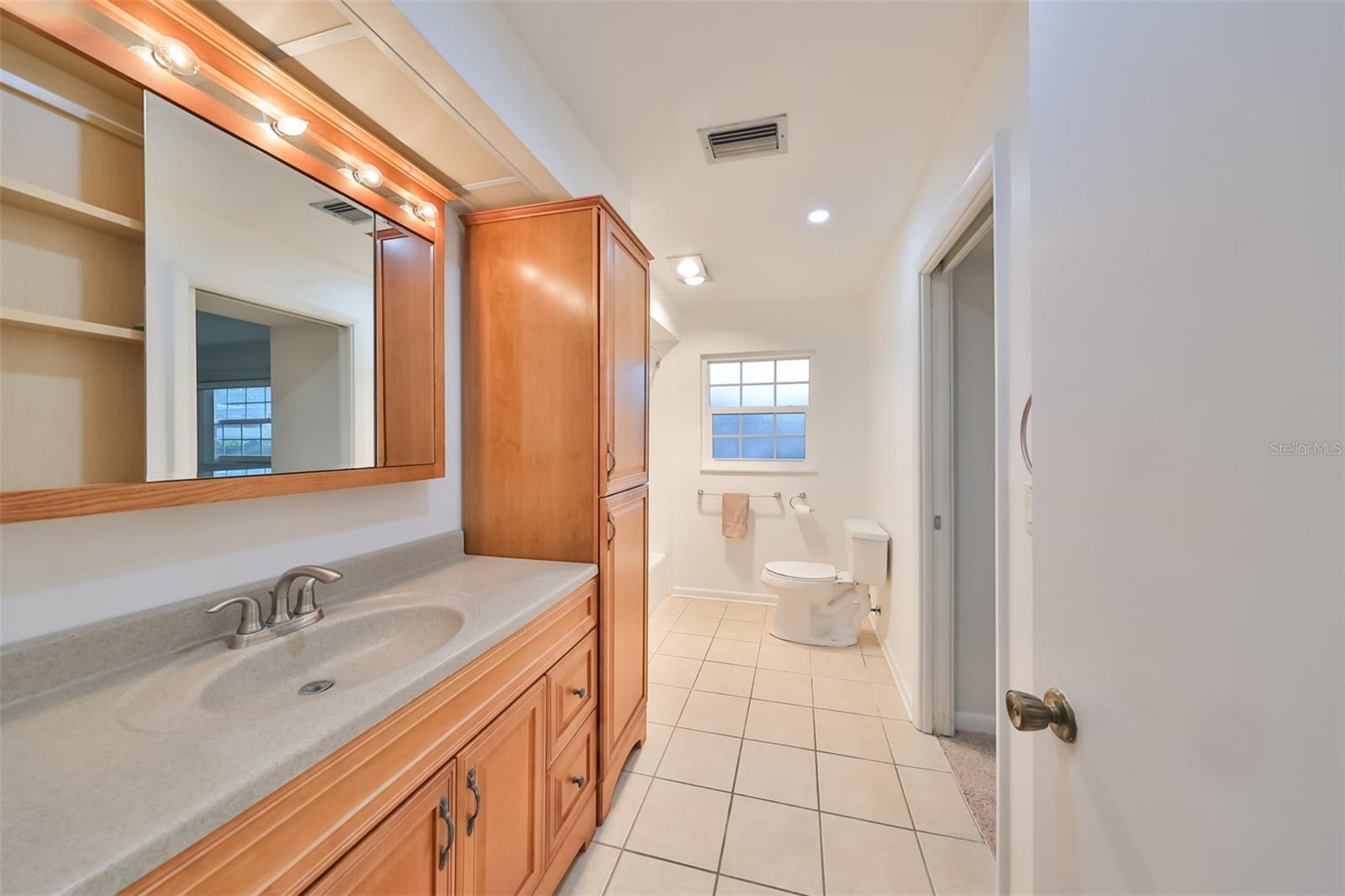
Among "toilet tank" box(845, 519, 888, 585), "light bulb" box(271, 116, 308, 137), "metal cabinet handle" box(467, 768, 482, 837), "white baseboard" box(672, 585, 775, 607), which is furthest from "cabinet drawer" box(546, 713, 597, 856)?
"white baseboard" box(672, 585, 775, 607)

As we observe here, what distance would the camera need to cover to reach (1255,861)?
0.33m

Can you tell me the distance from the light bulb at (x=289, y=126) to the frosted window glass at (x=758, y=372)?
306 centimetres

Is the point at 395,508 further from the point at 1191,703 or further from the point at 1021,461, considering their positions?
the point at 1021,461

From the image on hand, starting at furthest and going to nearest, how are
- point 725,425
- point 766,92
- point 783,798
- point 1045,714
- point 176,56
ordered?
1. point 725,425
2. point 783,798
3. point 766,92
4. point 176,56
5. point 1045,714

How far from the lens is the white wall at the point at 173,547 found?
0.75 meters

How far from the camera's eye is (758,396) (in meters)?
3.76

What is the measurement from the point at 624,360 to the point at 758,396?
7.17ft

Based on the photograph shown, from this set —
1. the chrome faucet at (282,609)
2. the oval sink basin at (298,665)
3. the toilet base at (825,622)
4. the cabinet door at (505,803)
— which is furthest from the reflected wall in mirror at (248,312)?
the toilet base at (825,622)

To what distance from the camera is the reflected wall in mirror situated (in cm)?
89

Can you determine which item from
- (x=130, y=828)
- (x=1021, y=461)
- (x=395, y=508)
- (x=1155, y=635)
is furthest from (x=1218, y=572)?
(x=395, y=508)

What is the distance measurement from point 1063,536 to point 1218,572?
24 centimetres

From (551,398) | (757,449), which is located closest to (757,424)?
(757,449)

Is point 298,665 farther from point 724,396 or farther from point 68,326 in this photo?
point 724,396

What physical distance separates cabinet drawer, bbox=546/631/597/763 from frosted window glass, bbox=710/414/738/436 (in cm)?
249
